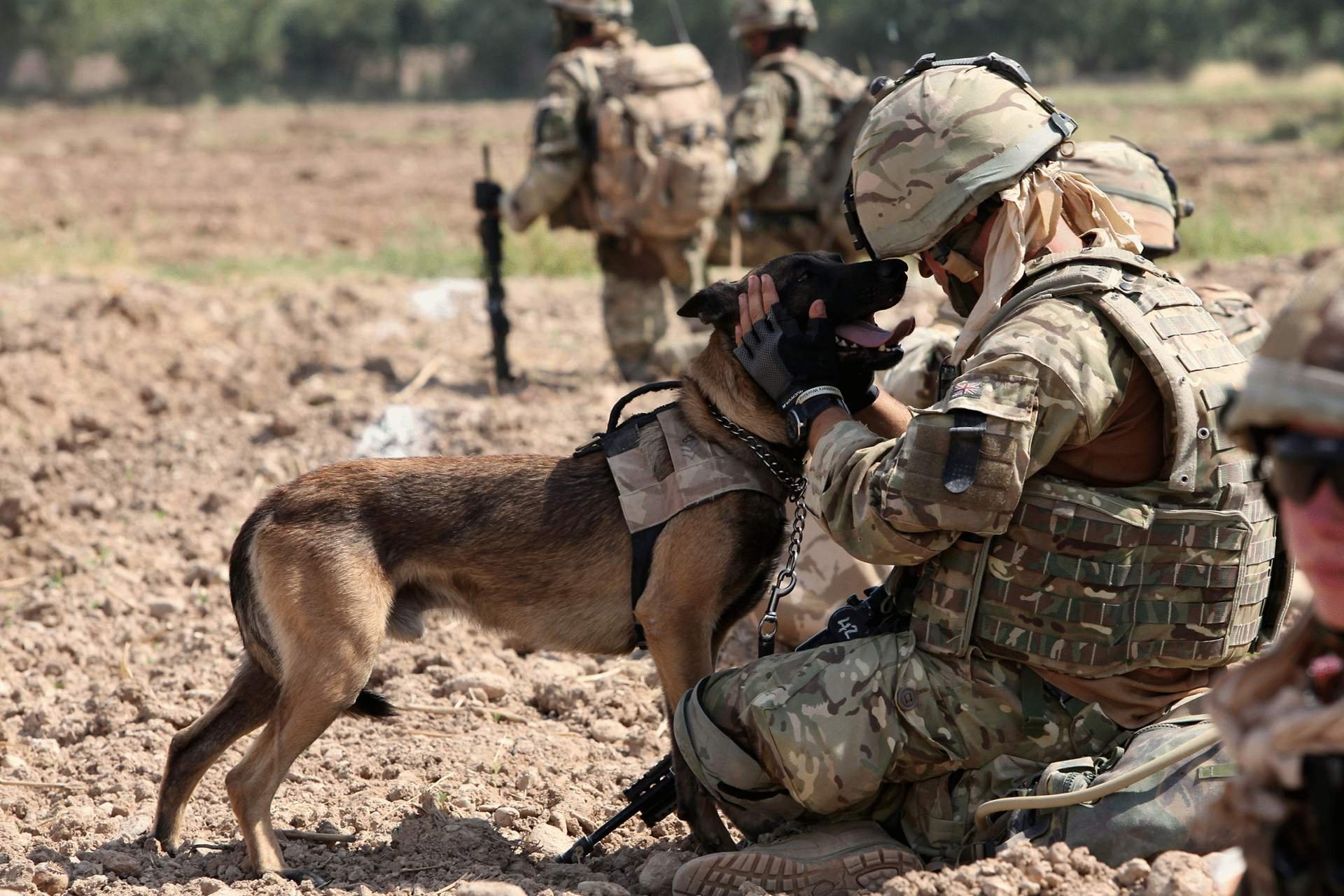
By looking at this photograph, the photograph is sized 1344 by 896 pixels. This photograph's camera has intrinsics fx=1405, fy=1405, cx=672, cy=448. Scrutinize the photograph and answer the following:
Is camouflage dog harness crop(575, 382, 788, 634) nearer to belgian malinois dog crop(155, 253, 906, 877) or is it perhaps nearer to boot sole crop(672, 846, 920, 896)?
belgian malinois dog crop(155, 253, 906, 877)

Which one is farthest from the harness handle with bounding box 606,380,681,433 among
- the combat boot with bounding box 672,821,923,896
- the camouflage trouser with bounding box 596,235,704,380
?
the camouflage trouser with bounding box 596,235,704,380

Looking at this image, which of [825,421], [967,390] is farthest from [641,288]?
[967,390]

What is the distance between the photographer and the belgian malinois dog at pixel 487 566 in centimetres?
405

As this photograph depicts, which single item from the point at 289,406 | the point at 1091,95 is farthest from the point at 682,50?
the point at 1091,95

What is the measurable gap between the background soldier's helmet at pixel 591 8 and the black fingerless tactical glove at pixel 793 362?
643 cm

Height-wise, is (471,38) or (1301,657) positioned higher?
(471,38)

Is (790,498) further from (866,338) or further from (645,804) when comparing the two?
(645,804)

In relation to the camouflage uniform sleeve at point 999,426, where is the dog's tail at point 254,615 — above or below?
below

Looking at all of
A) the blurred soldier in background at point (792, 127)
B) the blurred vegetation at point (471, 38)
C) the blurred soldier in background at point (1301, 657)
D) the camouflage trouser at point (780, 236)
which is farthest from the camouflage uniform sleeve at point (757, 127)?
the blurred vegetation at point (471, 38)

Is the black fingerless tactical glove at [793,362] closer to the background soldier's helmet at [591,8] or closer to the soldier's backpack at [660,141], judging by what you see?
the soldier's backpack at [660,141]

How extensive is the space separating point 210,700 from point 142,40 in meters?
47.9

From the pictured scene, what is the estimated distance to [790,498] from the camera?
421 cm

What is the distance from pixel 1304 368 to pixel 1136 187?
11.5ft

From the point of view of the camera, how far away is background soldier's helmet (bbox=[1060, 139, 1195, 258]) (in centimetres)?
520
